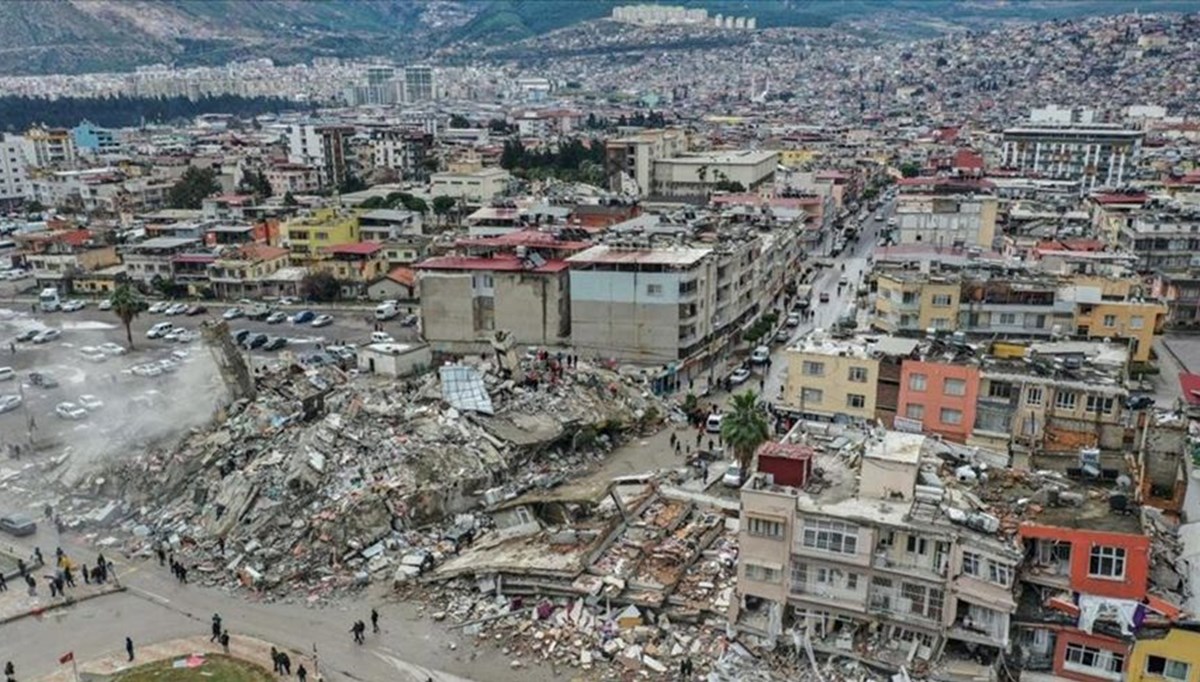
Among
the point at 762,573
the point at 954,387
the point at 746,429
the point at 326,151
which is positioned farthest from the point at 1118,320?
the point at 326,151

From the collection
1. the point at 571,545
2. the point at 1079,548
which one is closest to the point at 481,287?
the point at 571,545

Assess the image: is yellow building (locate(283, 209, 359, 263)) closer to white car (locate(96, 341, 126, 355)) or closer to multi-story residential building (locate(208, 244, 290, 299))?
multi-story residential building (locate(208, 244, 290, 299))

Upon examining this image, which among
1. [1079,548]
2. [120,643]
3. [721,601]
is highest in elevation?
[1079,548]

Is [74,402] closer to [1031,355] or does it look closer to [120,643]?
[120,643]

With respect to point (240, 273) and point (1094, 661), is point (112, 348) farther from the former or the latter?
point (1094, 661)

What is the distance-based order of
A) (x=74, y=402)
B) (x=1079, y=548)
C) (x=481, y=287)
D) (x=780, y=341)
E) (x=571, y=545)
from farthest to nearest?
(x=780, y=341), (x=481, y=287), (x=74, y=402), (x=571, y=545), (x=1079, y=548)

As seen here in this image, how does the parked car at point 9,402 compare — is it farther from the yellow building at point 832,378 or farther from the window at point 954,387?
the window at point 954,387

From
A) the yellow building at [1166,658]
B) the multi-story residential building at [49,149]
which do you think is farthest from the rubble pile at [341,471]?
the multi-story residential building at [49,149]

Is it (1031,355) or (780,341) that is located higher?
(1031,355)

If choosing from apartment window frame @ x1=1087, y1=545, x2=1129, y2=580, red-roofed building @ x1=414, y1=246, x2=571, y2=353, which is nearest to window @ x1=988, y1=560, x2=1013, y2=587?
apartment window frame @ x1=1087, y1=545, x2=1129, y2=580
